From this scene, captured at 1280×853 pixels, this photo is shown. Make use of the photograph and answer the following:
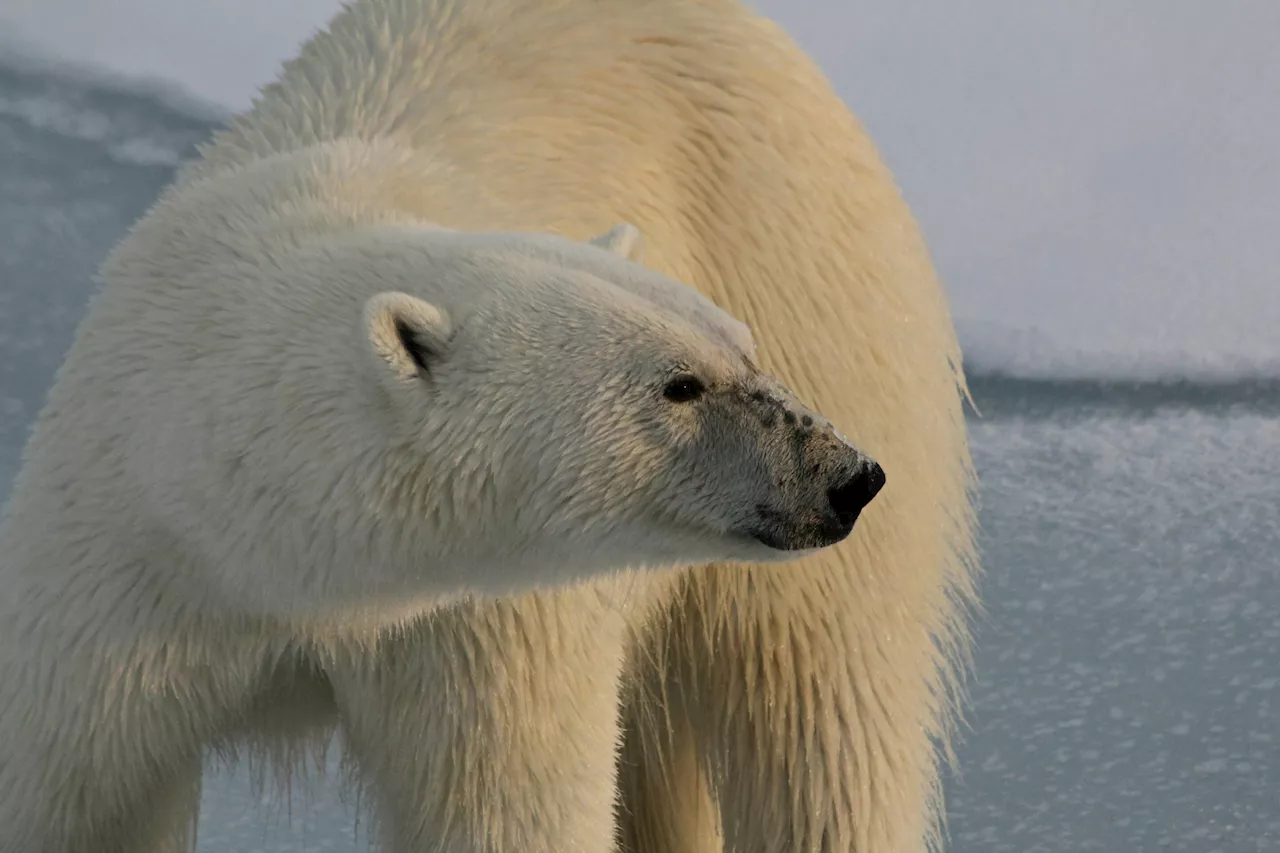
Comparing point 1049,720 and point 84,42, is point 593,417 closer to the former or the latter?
point 1049,720

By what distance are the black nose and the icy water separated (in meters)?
1.51

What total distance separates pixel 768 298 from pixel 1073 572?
2.10 m

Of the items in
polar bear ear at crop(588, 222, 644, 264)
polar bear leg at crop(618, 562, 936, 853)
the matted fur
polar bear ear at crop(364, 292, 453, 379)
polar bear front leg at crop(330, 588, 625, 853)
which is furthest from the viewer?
polar bear leg at crop(618, 562, 936, 853)

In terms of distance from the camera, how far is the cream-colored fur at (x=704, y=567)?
172 cm

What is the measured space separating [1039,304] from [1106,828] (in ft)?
7.50

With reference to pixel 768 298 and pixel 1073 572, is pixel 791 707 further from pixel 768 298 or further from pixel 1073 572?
pixel 1073 572

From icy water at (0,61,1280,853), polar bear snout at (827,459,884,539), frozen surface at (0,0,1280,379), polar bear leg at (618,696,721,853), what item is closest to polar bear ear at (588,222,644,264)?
polar bear snout at (827,459,884,539)

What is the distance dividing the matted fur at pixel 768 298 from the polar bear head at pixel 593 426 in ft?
1.79

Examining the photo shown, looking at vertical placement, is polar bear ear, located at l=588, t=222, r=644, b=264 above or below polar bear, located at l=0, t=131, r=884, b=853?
above

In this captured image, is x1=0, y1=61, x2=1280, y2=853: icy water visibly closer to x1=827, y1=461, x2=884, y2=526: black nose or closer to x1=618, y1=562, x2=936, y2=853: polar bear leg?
x1=618, y1=562, x2=936, y2=853: polar bear leg

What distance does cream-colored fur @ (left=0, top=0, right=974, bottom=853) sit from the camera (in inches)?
67.7

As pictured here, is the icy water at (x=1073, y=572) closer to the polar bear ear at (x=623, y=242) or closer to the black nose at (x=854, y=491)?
the polar bear ear at (x=623, y=242)

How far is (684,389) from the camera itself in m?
1.35

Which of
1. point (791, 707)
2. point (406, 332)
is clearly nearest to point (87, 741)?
point (406, 332)
